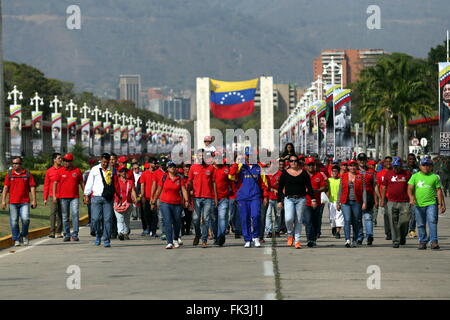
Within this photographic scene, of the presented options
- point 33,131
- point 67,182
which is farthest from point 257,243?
point 33,131

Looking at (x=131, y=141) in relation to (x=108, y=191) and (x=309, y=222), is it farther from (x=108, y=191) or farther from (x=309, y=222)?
(x=309, y=222)

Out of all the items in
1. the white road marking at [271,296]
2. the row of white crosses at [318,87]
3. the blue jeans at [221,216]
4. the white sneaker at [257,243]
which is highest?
the row of white crosses at [318,87]

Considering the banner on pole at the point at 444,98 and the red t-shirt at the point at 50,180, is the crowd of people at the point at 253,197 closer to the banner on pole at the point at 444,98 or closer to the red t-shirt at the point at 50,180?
the red t-shirt at the point at 50,180

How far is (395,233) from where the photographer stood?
64.0ft

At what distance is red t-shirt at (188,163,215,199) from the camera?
64.8 ft

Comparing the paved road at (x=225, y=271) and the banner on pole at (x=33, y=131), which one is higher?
the banner on pole at (x=33, y=131)

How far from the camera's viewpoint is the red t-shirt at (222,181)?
19.9 metres

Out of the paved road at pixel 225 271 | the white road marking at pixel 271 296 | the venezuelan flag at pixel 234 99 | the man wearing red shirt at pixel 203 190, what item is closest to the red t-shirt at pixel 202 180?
the man wearing red shirt at pixel 203 190

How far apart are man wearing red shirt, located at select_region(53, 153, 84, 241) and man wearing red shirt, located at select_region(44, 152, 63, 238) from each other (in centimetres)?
16

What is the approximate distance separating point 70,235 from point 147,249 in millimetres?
3073

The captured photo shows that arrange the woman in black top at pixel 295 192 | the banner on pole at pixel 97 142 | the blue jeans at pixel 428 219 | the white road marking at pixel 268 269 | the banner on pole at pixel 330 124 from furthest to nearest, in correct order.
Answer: the banner on pole at pixel 97 142, the banner on pole at pixel 330 124, the woman in black top at pixel 295 192, the blue jeans at pixel 428 219, the white road marking at pixel 268 269

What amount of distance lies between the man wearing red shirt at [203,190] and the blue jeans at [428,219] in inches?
152

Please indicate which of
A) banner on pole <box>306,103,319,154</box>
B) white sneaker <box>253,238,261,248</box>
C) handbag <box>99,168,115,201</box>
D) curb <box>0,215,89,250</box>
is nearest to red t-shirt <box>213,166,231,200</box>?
white sneaker <box>253,238,261,248</box>
